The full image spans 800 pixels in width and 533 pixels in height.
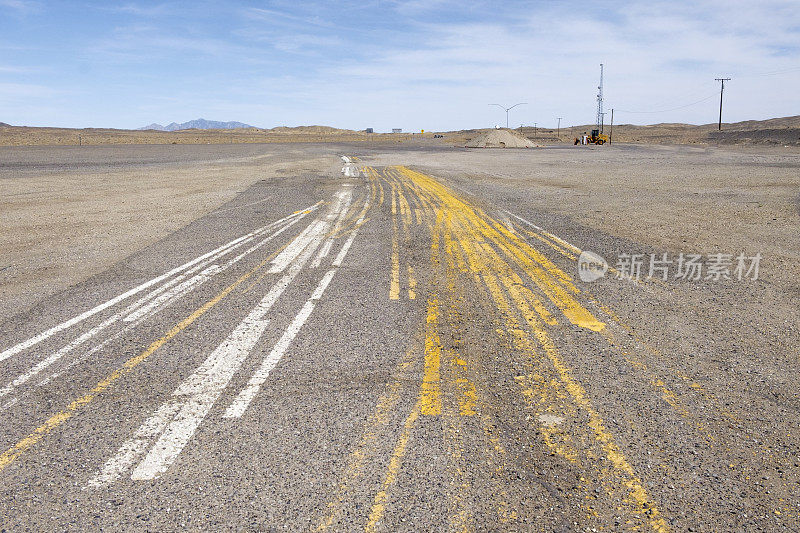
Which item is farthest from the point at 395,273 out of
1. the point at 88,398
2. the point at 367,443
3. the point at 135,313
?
the point at 88,398

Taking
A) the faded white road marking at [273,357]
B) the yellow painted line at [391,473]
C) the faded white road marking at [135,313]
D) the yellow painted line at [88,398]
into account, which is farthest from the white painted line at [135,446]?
the yellow painted line at [391,473]

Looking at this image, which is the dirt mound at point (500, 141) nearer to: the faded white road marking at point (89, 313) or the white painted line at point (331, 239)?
the white painted line at point (331, 239)

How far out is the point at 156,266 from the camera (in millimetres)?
7840

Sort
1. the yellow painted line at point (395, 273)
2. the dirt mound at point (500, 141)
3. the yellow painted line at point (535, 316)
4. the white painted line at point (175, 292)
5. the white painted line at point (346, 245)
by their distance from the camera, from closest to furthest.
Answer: the yellow painted line at point (535, 316), the white painted line at point (175, 292), the yellow painted line at point (395, 273), the white painted line at point (346, 245), the dirt mound at point (500, 141)

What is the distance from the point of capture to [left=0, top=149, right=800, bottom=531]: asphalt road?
2.83 meters

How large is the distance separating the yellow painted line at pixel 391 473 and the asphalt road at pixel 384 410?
1cm

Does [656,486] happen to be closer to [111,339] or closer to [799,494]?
[799,494]

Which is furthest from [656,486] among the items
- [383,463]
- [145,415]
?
[145,415]

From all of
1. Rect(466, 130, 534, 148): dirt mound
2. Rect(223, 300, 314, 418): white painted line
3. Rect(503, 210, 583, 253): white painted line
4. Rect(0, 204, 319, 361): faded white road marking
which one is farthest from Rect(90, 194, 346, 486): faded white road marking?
Rect(466, 130, 534, 148): dirt mound

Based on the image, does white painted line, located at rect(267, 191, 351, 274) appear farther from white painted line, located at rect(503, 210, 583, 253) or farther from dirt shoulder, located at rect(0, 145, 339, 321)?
white painted line, located at rect(503, 210, 583, 253)

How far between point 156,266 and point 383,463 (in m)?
6.08

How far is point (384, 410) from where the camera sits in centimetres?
375

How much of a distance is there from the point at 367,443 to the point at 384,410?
0.41m

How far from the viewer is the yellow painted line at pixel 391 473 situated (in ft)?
8.98
